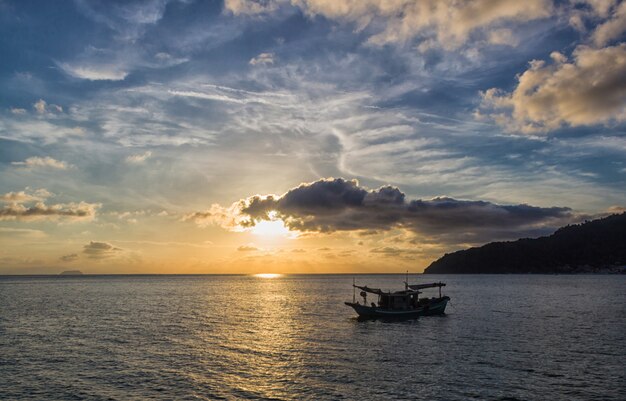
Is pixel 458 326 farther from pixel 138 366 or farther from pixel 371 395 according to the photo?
pixel 138 366

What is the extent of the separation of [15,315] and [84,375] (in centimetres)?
6593

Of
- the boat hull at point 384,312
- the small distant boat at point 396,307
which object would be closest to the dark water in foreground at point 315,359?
the boat hull at point 384,312

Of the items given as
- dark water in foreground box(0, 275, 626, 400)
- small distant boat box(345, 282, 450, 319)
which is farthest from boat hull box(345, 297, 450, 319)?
dark water in foreground box(0, 275, 626, 400)

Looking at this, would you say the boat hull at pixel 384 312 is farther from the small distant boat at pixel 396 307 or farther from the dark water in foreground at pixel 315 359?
the dark water in foreground at pixel 315 359

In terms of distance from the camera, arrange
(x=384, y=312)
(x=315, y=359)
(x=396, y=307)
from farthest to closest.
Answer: (x=396, y=307), (x=384, y=312), (x=315, y=359)

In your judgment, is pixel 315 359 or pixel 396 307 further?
pixel 396 307

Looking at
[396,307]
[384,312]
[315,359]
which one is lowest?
[315,359]

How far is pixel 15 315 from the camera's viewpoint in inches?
3760

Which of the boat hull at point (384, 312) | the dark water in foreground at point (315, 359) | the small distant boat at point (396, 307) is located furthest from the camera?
the small distant boat at point (396, 307)

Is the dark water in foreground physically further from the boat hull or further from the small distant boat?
the small distant boat

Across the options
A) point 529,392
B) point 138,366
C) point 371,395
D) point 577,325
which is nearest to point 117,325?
point 138,366

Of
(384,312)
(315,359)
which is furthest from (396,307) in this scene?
(315,359)

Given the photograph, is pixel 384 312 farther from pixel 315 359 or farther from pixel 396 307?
pixel 315 359

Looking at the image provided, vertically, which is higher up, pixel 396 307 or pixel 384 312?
pixel 396 307
